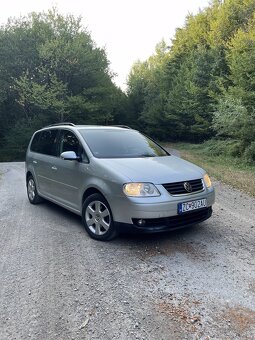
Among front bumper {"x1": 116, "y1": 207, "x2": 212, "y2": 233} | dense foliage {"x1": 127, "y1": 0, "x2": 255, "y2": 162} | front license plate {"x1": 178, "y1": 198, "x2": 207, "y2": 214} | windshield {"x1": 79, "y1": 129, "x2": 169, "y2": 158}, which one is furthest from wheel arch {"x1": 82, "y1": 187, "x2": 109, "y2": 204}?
dense foliage {"x1": 127, "y1": 0, "x2": 255, "y2": 162}

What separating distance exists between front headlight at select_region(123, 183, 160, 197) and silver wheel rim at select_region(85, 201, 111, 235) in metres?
0.53

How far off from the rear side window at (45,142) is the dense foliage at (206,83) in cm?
920

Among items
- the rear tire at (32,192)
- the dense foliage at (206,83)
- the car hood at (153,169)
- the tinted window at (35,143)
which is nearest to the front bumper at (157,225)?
the car hood at (153,169)

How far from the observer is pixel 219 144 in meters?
18.2

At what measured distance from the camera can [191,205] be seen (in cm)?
442

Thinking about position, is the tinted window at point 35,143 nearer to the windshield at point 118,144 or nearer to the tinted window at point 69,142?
the tinted window at point 69,142


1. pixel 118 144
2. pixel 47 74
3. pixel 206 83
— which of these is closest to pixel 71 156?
pixel 118 144

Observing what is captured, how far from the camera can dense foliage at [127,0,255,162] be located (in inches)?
585

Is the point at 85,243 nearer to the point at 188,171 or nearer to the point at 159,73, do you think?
the point at 188,171

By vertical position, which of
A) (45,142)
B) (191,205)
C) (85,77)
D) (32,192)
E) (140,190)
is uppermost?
(85,77)

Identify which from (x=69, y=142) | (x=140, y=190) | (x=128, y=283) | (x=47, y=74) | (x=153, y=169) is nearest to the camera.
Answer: (x=128, y=283)

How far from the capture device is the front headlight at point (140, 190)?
419cm

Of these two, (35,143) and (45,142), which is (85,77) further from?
(45,142)

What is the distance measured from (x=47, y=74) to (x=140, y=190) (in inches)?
1098
